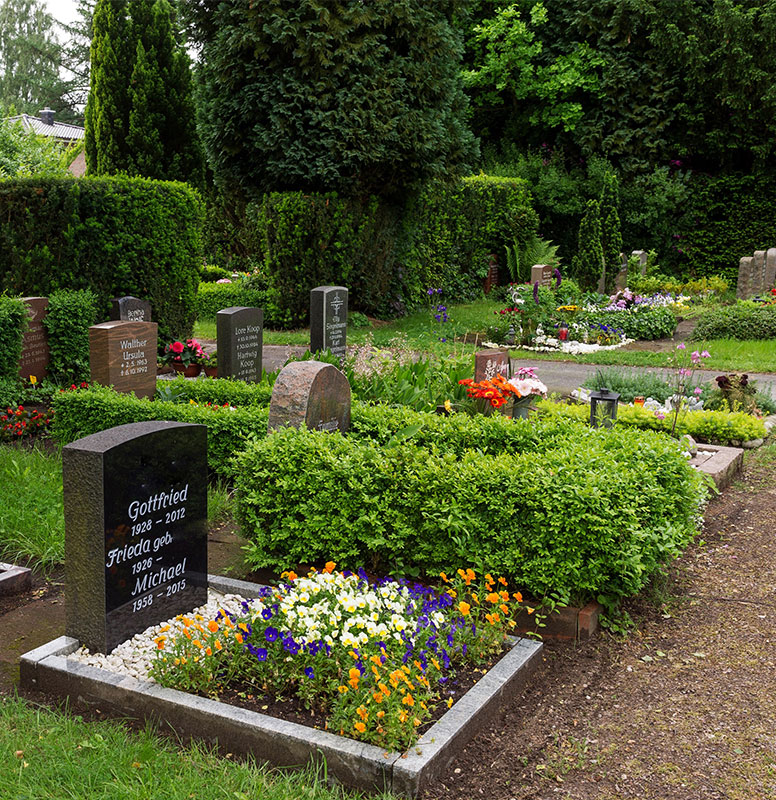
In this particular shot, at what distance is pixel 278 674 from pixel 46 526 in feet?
8.77

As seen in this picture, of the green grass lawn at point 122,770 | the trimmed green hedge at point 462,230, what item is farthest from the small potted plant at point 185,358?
the green grass lawn at point 122,770

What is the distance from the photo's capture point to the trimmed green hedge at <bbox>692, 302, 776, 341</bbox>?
14.8 metres

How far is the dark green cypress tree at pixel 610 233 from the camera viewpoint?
1911 cm

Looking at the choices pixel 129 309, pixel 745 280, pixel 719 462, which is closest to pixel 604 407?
pixel 719 462

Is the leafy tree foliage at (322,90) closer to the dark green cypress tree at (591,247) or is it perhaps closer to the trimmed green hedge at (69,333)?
the dark green cypress tree at (591,247)

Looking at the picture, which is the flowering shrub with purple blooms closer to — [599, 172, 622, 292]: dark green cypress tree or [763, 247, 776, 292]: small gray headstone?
[599, 172, 622, 292]: dark green cypress tree

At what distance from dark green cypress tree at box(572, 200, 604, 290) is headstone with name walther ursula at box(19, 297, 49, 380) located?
1234cm

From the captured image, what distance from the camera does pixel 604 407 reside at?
718 cm

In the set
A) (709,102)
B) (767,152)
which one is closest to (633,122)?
(709,102)

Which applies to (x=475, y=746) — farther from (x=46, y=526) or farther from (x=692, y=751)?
(x=46, y=526)

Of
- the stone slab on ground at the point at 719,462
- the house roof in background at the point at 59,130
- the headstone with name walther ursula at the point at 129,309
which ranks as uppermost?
the house roof in background at the point at 59,130

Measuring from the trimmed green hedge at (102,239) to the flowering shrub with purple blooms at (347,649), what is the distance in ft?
24.9

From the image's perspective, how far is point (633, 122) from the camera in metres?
25.6

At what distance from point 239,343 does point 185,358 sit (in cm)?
233
